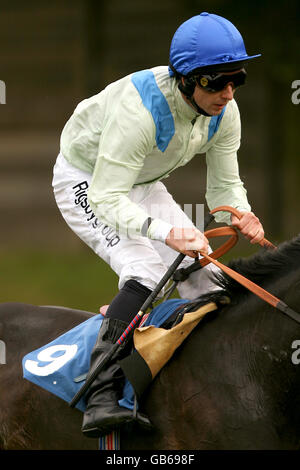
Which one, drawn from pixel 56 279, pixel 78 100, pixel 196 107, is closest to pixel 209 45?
pixel 196 107

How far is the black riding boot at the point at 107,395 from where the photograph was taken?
350 cm

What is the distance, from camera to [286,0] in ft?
40.1

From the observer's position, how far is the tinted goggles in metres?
3.49

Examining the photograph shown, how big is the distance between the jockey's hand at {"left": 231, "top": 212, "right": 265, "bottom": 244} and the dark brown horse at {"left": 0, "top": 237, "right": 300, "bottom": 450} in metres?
0.16

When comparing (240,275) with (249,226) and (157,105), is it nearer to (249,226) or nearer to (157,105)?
(249,226)

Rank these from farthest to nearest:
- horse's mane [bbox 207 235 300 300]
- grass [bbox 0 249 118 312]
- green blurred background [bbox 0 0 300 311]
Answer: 1. green blurred background [bbox 0 0 300 311]
2. grass [bbox 0 249 118 312]
3. horse's mane [bbox 207 235 300 300]

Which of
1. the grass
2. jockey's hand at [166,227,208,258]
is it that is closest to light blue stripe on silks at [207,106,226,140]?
jockey's hand at [166,227,208,258]

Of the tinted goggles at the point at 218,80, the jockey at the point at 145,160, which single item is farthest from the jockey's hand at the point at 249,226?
the tinted goggles at the point at 218,80

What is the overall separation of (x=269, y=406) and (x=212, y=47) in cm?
148

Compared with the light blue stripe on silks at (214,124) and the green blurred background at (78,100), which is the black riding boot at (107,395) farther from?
the green blurred background at (78,100)

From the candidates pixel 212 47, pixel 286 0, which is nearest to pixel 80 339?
pixel 212 47

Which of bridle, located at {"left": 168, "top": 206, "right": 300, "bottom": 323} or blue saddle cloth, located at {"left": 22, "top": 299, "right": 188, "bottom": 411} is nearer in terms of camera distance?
bridle, located at {"left": 168, "top": 206, "right": 300, "bottom": 323}

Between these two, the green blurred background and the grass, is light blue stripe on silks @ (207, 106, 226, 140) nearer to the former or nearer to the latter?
the grass
